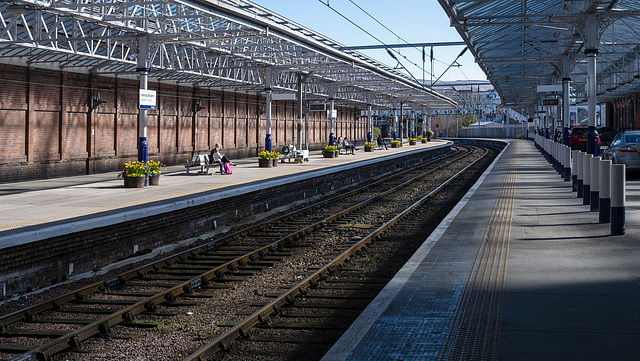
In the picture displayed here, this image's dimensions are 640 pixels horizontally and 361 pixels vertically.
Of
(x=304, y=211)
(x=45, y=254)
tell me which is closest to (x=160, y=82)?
(x=304, y=211)

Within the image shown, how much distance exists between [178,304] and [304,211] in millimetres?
10382

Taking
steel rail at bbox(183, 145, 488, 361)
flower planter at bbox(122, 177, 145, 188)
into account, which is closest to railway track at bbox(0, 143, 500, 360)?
steel rail at bbox(183, 145, 488, 361)

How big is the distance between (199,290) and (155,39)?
1530 centimetres

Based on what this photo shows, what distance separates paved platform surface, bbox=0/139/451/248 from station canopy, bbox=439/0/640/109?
840cm

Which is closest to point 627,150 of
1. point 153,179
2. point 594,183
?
point 594,183

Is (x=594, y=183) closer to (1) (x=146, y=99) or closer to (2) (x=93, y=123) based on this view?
(1) (x=146, y=99)

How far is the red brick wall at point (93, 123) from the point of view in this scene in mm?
23875

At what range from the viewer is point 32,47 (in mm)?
21859

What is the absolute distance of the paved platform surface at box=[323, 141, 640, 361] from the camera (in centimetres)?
573

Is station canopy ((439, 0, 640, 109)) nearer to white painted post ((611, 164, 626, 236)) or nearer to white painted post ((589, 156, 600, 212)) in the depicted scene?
white painted post ((589, 156, 600, 212))

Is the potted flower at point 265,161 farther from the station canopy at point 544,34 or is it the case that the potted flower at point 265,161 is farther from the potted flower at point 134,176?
the potted flower at point 134,176

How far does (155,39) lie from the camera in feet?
77.3

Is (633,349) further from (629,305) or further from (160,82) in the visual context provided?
(160,82)

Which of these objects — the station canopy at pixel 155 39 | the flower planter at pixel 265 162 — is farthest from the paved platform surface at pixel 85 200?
the flower planter at pixel 265 162
